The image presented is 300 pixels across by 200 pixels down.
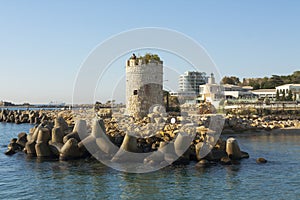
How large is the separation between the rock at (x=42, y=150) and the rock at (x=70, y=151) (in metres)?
1.25

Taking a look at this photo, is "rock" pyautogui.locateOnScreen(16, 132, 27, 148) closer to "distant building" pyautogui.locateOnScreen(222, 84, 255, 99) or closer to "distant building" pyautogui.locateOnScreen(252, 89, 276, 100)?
"distant building" pyautogui.locateOnScreen(222, 84, 255, 99)

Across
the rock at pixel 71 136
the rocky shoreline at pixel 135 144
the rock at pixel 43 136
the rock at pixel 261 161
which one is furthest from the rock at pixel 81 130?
the rock at pixel 261 161

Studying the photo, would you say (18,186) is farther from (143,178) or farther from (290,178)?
(290,178)

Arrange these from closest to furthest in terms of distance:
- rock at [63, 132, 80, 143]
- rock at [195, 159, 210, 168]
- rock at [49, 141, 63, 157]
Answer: rock at [195, 159, 210, 168] < rock at [49, 141, 63, 157] < rock at [63, 132, 80, 143]

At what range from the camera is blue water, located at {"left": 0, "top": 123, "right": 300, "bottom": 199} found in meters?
13.3

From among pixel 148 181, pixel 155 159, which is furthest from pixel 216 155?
pixel 148 181

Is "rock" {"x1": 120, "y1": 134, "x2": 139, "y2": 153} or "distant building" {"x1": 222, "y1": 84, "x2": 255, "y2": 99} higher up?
"distant building" {"x1": 222, "y1": 84, "x2": 255, "y2": 99}

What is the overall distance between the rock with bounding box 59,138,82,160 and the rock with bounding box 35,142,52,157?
1.25 meters

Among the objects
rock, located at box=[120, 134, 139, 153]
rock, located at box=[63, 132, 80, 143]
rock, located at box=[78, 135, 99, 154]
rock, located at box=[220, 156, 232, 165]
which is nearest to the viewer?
rock, located at box=[220, 156, 232, 165]

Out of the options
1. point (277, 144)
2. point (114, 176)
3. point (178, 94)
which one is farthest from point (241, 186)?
point (178, 94)

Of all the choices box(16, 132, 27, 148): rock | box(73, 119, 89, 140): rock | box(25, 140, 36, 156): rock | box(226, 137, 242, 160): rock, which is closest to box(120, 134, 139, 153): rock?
box(73, 119, 89, 140): rock

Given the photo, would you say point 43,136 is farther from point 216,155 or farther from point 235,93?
point 235,93

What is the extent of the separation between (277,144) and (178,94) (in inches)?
1838

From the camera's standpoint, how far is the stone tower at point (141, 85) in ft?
97.5
